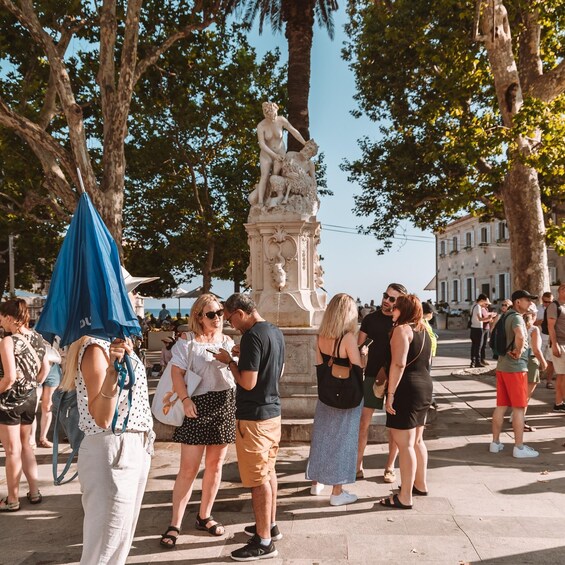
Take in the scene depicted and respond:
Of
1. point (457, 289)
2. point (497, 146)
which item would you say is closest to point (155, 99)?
point (497, 146)

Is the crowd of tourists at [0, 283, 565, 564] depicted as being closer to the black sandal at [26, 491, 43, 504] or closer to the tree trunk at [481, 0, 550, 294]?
the black sandal at [26, 491, 43, 504]

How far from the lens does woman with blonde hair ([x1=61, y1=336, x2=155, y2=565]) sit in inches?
110

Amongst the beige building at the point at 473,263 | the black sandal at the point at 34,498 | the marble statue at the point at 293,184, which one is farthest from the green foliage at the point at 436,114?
the beige building at the point at 473,263

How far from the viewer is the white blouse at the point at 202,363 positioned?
4.49m

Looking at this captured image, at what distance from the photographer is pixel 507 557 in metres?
4.09

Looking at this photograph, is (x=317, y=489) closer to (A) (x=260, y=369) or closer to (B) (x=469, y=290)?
A: (A) (x=260, y=369)

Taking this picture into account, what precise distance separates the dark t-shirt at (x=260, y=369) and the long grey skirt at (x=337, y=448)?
1.05 m

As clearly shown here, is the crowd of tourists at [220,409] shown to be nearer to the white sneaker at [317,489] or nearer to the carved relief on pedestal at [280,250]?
the white sneaker at [317,489]

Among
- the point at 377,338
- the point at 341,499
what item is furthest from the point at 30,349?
the point at 377,338

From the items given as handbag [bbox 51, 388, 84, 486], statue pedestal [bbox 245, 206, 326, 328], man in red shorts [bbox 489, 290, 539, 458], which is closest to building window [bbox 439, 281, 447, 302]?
statue pedestal [bbox 245, 206, 326, 328]

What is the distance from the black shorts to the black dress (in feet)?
10.7

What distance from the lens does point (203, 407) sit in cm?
455

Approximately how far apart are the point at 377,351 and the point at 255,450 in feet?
7.84

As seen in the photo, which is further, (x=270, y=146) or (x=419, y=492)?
(x=270, y=146)
